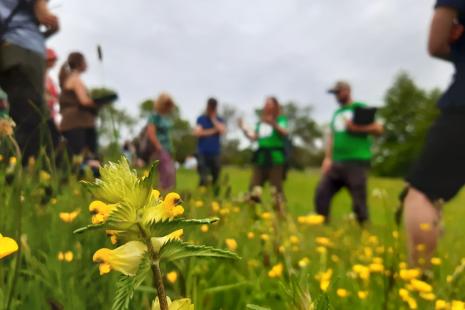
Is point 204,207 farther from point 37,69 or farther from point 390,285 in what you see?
point 390,285

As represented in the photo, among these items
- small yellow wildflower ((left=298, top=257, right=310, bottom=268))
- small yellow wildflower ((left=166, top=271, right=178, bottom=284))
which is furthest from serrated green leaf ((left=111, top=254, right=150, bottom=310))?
small yellow wildflower ((left=298, top=257, right=310, bottom=268))

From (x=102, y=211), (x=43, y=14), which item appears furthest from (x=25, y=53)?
(x=102, y=211)

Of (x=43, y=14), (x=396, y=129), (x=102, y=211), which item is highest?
(x=102, y=211)

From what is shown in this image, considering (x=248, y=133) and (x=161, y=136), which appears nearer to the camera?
(x=161, y=136)

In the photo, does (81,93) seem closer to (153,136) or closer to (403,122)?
(153,136)

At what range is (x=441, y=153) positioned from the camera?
2.30m

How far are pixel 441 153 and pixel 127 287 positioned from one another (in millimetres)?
2095

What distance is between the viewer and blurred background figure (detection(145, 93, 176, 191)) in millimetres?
5977

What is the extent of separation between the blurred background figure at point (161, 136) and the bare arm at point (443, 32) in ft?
12.2

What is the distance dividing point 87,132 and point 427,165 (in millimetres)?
3474

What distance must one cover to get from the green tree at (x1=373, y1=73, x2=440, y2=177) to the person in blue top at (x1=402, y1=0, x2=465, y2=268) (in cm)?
5166

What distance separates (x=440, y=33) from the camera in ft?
7.56

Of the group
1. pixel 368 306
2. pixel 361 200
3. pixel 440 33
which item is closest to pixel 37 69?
pixel 440 33

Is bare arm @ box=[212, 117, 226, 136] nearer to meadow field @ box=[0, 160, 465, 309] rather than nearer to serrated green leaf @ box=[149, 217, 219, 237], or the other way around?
meadow field @ box=[0, 160, 465, 309]
